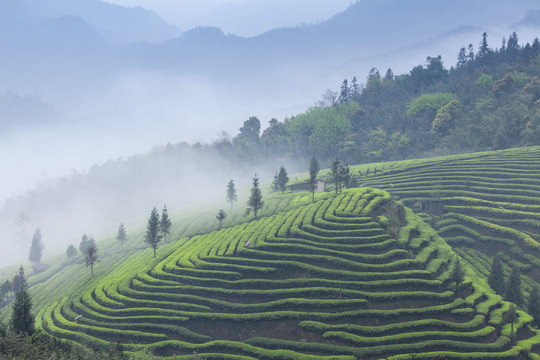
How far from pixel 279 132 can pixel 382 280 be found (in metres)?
129

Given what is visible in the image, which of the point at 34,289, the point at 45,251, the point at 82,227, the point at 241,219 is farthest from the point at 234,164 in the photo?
the point at 34,289

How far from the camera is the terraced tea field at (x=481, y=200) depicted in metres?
64.8

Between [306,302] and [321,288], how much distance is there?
265cm

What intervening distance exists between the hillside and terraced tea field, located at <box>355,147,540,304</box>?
0.29 m

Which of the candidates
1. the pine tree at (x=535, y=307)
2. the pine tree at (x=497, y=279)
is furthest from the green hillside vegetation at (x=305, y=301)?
the pine tree at (x=497, y=279)

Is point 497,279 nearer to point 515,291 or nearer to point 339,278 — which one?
point 515,291

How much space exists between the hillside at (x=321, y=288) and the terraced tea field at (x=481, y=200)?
288 millimetres

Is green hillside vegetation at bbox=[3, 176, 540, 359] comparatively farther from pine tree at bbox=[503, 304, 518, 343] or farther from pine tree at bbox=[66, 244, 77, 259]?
pine tree at bbox=[66, 244, 77, 259]

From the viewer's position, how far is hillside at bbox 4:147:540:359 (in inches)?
1742

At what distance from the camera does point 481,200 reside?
7531cm

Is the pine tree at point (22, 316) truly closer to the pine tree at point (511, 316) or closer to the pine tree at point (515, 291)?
the pine tree at point (511, 316)

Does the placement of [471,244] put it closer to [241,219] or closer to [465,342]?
[465,342]

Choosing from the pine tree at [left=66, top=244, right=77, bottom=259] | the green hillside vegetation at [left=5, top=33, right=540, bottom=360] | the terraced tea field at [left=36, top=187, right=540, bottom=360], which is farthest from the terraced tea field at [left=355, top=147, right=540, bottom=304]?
the pine tree at [left=66, top=244, right=77, bottom=259]

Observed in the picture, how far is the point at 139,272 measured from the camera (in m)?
58.8
